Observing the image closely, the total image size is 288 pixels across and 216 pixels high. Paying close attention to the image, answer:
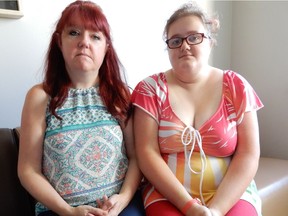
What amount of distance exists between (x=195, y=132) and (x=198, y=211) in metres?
0.26

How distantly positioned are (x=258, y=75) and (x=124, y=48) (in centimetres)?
97

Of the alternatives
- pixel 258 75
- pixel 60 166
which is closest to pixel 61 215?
pixel 60 166

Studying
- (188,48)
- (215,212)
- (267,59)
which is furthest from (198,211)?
(267,59)

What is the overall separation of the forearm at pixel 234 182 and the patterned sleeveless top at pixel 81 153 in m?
0.35

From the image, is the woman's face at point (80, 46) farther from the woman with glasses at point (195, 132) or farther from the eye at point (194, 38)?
the eye at point (194, 38)

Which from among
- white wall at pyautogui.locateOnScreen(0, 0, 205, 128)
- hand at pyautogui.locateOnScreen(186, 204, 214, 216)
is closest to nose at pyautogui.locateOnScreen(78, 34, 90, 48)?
white wall at pyautogui.locateOnScreen(0, 0, 205, 128)

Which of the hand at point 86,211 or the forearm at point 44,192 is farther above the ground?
the forearm at point 44,192

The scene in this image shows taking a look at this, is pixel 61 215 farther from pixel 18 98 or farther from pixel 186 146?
pixel 18 98

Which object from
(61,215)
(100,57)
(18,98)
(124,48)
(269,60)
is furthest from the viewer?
(269,60)

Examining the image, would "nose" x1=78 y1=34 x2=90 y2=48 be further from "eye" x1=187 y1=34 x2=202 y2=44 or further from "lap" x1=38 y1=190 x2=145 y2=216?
"lap" x1=38 y1=190 x2=145 y2=216

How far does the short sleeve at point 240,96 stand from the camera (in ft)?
3.53

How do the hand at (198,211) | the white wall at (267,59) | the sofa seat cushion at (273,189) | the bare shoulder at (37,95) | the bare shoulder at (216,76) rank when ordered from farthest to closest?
the white wall at (267,59) < the sofa seat cushion at (273,189) < the bare shoulder at (216,76) < the bare shoulder at (37,95) < the hand at (198,211)

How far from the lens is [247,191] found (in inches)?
42.8

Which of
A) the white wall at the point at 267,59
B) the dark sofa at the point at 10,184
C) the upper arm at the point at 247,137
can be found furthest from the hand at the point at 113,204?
the white wall at the point at 267,59
